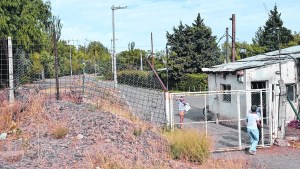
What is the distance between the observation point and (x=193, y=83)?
43.2 metres

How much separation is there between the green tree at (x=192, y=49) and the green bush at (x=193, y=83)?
0.79 m

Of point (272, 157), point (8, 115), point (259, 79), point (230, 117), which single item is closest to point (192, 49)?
point (230, 117)

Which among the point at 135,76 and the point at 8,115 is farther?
the point at 135,76

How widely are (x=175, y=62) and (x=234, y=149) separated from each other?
108 feet

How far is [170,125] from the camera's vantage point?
13664mm

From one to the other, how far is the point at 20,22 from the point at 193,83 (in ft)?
73.8

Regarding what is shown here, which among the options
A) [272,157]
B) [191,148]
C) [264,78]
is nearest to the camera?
[191,148]

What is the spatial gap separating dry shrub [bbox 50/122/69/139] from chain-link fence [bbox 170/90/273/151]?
14.5ft

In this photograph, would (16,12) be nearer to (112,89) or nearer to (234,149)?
(112,89)

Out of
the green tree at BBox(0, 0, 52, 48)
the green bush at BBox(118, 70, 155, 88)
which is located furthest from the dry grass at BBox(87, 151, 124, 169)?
the green bush at BBox(118, 70, 155, 88)

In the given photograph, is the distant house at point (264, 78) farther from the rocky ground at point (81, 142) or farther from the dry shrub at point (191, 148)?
the dry shrub at point (191, 148)

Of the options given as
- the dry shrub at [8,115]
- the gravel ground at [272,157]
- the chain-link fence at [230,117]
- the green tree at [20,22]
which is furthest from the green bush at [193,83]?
the dry shrub at [8,115]

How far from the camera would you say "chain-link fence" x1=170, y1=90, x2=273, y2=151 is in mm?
13328

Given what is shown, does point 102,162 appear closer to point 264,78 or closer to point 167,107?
point 167,107
